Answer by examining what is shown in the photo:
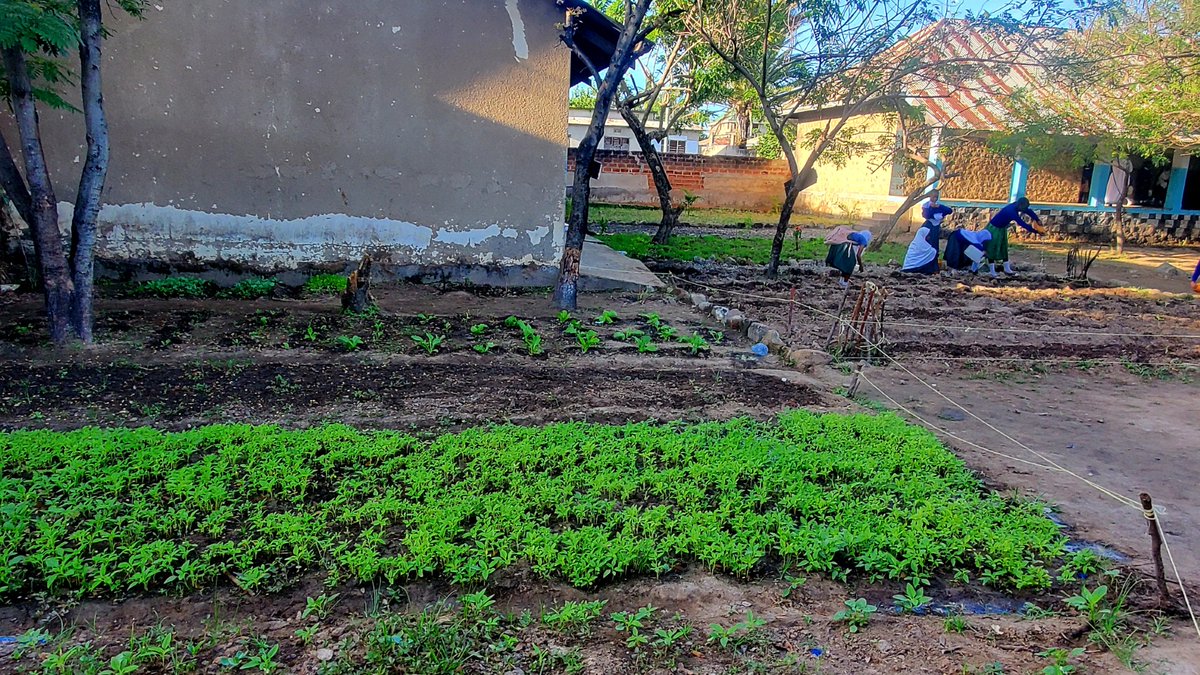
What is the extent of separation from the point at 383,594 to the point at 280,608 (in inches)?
15.6

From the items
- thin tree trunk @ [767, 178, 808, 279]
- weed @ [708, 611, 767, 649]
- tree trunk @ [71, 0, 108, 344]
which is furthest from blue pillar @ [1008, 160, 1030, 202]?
weed @ [708, 611, 767, 649]

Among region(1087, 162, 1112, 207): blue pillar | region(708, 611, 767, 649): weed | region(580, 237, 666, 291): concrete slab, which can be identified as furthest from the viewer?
region(1087, 162, 1112, 207): blue pillar

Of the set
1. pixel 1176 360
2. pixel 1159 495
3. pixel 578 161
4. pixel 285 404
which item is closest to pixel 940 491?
pixel 1159 495

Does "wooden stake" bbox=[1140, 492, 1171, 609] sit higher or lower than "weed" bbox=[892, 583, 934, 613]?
higher

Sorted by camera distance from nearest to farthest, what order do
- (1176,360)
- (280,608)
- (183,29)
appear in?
(280,608)
(1176,360)
(183,29)

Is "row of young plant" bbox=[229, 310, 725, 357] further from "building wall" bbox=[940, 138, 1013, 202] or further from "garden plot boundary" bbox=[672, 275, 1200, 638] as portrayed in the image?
"building wall" bbox=[940, 138, 1013, 202]

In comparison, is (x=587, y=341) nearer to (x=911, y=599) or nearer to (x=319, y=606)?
(x=911, y=599)

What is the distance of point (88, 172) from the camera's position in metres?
6.47

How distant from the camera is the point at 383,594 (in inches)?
129

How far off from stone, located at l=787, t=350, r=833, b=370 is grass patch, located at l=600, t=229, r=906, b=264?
22.1ft

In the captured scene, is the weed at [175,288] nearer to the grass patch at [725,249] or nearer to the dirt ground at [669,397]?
the dirt ground at [669,397]

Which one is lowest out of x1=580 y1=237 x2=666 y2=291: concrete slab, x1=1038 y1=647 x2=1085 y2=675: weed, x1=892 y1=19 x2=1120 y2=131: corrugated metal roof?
x1=1038 y1=647 x2=1085 y2=675: weed

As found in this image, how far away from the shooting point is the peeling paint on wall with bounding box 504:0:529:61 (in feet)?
31.9

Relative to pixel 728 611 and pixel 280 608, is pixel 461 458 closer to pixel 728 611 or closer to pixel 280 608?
pixel 280 608
